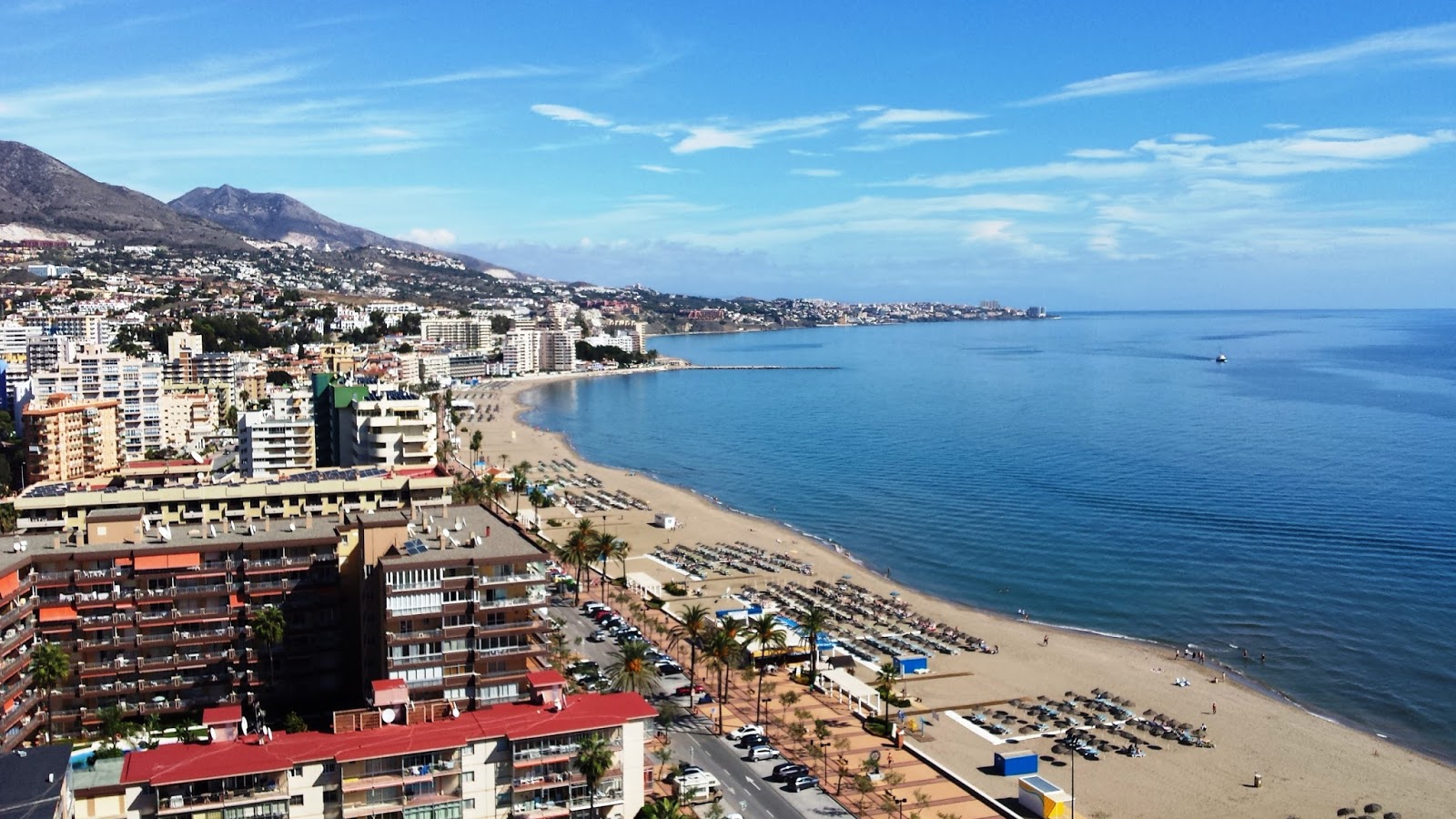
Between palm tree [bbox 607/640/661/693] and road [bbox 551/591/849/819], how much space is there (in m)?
1.43

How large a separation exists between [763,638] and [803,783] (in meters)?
7.55

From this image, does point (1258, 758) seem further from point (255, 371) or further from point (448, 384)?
point (448, 384)

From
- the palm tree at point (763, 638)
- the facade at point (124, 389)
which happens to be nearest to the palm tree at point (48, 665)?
the palm tree at point (763, 638)

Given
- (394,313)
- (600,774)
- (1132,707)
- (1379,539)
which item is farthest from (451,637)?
(394,313)

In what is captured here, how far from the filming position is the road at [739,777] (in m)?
26.0

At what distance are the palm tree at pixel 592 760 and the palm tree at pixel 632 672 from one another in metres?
9.77

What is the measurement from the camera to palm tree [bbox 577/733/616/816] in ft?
69.2

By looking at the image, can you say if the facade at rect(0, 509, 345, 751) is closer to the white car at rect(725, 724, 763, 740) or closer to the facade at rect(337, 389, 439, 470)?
the white car at rect(725, 724, 763, 740)

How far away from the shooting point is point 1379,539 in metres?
56.1

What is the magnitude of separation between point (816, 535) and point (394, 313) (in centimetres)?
14045

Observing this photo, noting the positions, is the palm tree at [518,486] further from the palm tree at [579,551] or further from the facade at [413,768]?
the facade at [413,768]

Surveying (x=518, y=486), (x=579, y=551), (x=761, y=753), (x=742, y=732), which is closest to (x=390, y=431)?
(x=518, y=486)

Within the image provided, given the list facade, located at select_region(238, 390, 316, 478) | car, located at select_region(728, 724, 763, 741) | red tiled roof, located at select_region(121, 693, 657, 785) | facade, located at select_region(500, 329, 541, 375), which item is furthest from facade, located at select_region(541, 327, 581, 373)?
red tiled roof, located at select_region(121, 693, 657, 785)

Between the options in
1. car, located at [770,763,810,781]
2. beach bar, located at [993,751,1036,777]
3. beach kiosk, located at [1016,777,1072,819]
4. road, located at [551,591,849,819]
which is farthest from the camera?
beach bar, located at [993,751,1036,777]
